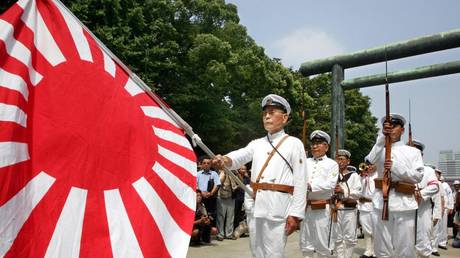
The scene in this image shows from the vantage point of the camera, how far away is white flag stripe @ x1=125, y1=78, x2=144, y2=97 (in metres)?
3.34

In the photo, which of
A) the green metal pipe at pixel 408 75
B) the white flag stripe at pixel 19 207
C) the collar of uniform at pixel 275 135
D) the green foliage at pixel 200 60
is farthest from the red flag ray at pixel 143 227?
the green foliage at pixel 200 60

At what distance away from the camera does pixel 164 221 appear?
3119 millimetres

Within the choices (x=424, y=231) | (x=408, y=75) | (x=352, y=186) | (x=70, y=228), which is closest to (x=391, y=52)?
(x=408, y=75)

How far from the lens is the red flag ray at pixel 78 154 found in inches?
101

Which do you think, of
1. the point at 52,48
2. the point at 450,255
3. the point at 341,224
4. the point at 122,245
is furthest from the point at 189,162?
the point at 450,255

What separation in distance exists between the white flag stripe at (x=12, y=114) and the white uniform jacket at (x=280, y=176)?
2.33m

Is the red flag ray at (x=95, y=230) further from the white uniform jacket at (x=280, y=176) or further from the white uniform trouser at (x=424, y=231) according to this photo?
the white uniform trouser at (x=424, y=231)

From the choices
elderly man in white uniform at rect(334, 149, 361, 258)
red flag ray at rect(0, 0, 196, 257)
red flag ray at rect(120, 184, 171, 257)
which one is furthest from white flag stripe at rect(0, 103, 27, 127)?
elderly man in white uniform at rect(334, 149, 361, 258)

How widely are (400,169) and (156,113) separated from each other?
12.1 ft

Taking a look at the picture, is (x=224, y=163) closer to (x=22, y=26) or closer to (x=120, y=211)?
(x=120, y=211)

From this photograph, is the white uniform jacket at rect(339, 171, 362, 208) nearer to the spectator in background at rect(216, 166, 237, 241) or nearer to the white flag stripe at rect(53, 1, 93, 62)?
the spectator in background at rect(216, 166, 237, 241)

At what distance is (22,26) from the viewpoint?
2.82m

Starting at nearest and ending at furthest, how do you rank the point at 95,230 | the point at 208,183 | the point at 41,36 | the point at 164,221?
the point at 95,230
the point at 41,36
the point at 164,221
the point at 208,183

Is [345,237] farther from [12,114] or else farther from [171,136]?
[12,114]
